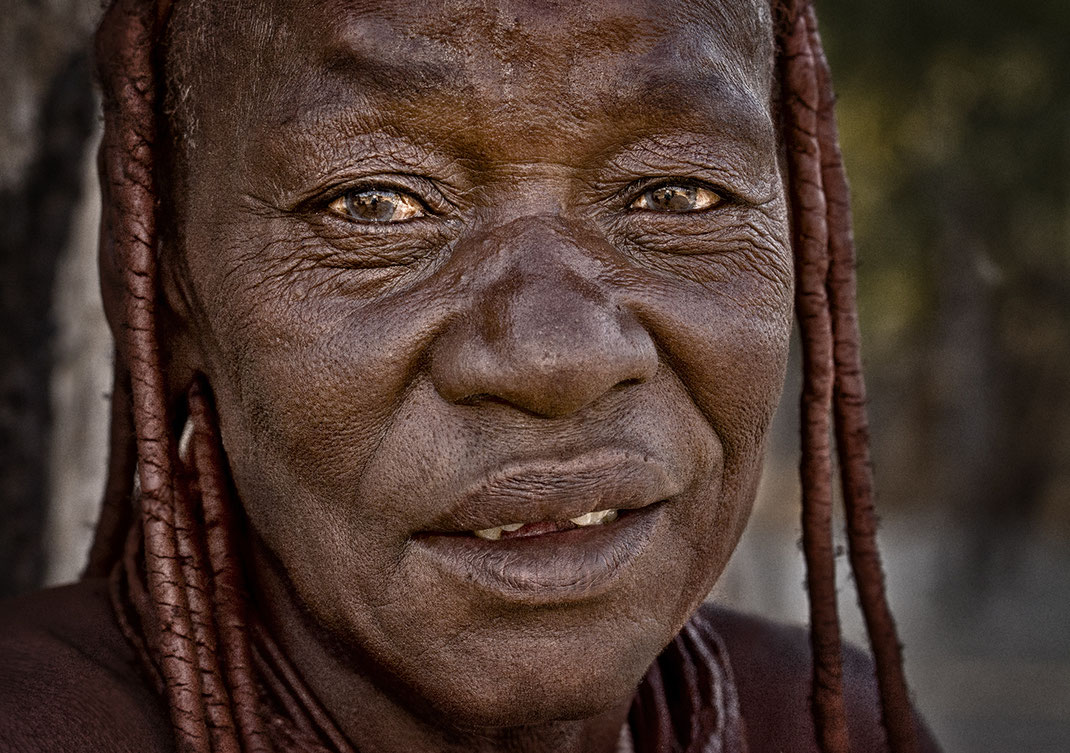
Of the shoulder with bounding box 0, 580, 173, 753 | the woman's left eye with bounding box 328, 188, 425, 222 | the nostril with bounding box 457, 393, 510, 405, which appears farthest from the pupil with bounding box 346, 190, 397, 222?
the shoulder with bounding box 0, 580, 173, 753

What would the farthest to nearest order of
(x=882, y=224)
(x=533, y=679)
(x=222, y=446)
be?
(x=882, y=224) → (x=222, y=446) → (x=533, y=679)

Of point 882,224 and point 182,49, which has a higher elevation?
point 882,224

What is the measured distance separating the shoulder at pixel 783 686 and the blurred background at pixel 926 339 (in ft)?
4.03

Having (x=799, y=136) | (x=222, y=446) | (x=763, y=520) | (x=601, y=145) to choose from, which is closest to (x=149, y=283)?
(x=222, y=446)

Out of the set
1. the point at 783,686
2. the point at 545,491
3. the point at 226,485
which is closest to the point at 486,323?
the point at 545,491

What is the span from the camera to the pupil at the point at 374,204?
197cm

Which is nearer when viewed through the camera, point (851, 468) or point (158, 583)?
point (158, 583)

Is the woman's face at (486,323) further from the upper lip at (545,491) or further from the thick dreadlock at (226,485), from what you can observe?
the thick dreadlock at (226,485)

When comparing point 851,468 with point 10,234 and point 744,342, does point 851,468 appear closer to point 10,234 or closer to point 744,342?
point 744,342

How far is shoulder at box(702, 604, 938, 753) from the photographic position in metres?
2.63

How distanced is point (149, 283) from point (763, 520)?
10060 mm

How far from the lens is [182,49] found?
2.15 metres

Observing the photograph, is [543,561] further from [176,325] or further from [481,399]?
[176,325]

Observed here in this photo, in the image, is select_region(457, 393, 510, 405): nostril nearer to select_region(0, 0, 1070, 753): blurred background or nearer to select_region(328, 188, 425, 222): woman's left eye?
select_region(328, 188, 425, 222): woman's left eye
